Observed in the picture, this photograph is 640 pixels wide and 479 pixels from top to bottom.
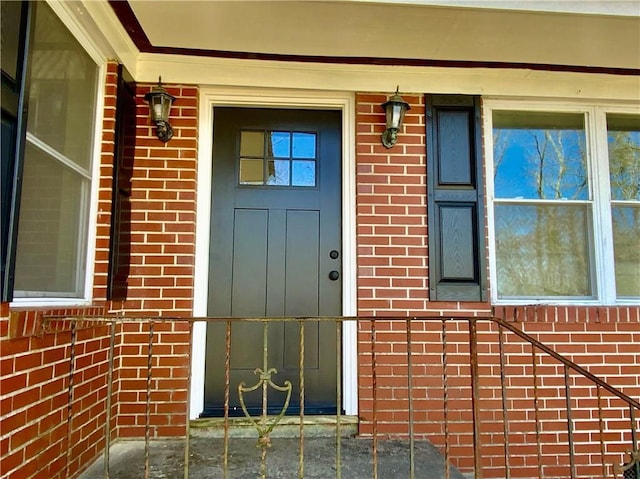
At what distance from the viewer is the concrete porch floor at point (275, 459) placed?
203 cm

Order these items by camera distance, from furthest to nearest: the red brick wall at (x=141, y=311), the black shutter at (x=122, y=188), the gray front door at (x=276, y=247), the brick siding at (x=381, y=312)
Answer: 1. the gray front door at (x=276, y=247)
2. the brick siding at (x=381, y=312)
3. the black shutter at (x=122, y=188)
4. the red brick wall at (x=141, y=311)

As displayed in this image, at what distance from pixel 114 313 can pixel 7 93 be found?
1.29 meters

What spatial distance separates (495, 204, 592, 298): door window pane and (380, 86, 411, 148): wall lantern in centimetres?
86

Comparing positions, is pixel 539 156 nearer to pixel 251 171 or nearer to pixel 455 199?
pixel 455 199

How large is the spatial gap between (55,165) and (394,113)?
5.93 ft

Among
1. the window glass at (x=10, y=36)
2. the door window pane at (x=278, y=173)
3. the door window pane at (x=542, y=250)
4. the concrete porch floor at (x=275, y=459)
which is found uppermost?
the window glass at (x=10, y=36)

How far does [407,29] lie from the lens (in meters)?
2.29

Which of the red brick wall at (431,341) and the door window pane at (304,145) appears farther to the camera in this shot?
the door window pane at (304,145)

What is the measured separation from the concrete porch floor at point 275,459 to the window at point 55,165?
89cm

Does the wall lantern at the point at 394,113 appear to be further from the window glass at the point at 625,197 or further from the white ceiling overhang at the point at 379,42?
the window glass at the point at 625,197

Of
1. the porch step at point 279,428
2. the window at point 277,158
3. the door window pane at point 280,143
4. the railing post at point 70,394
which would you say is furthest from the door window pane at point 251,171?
the porch step at point 279,428

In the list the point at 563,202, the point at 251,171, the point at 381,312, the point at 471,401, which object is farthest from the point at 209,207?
the point at 563,202

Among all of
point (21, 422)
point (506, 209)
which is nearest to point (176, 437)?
point (21, 422)

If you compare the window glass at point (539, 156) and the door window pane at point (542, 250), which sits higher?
the window glass at point (539, 156)
